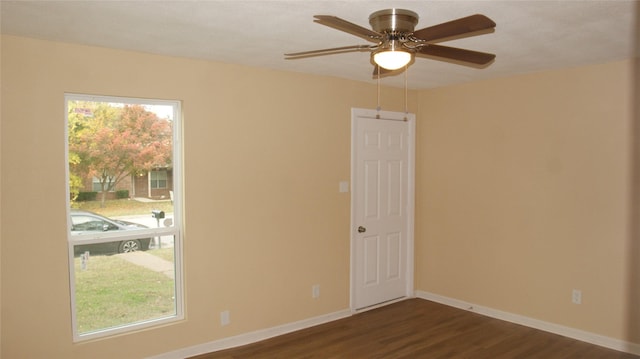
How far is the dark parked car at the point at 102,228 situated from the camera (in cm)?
317

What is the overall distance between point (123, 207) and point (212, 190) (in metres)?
0.70

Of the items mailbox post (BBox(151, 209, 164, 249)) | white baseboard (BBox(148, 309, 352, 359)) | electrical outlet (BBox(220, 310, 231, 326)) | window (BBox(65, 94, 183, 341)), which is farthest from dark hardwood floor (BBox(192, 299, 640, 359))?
mailbox post (BBox(151, 209, 164, 249))

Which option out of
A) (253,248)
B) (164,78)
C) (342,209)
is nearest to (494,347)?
(342,209)

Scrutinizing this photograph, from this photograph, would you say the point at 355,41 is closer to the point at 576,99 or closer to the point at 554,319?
the point at 576,99

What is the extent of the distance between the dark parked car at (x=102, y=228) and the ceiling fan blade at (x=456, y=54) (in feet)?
8.37

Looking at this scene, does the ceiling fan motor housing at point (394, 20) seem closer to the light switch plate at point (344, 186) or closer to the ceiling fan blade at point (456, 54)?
the ceiling fan blade at point (456, 54)

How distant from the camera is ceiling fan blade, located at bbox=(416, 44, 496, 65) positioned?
2.29 metres

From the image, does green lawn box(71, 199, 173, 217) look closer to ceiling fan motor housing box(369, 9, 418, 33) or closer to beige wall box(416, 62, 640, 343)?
ceiling fan motor housing box(369, 9, 418, 33)

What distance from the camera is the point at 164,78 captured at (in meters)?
3.40

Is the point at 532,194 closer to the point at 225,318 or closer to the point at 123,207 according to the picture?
the point at 225,318

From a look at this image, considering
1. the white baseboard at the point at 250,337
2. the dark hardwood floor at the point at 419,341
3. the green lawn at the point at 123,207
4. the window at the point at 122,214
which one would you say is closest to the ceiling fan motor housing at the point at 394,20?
the window at the point at 122,214

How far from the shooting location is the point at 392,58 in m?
2.11

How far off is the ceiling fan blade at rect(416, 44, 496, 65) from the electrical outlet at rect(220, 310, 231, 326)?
2.69 meters

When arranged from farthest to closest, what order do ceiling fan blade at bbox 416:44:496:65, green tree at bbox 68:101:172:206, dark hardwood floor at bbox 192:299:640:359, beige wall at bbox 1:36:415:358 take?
dark hardwood floor at bbox 192:299:640:359 → green tree at bbox 68:101:172:206 → beige wall at bbox 1:36:415:358 → ceiling fan blade at bbox 416:44:496:65
